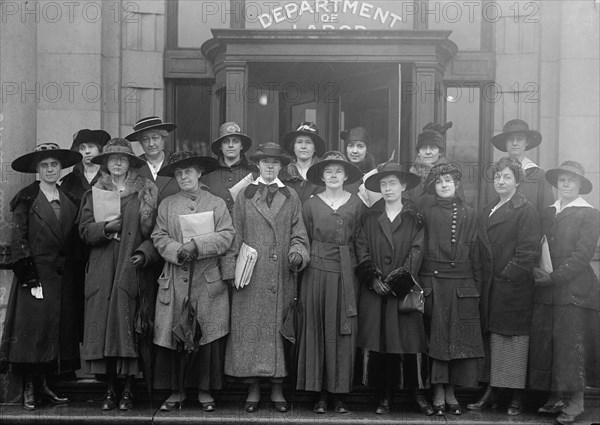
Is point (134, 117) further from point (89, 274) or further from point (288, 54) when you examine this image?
point (89, 274)

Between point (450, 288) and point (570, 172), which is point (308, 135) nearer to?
point (450, 288)

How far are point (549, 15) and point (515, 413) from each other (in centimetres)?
440

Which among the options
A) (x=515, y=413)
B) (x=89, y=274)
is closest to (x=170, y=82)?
(x=89, y=274)

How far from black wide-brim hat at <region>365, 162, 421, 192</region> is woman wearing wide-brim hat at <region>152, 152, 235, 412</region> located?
123cm

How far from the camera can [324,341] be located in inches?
237

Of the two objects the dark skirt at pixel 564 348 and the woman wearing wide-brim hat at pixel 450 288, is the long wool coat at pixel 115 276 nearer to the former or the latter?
the woman wearing wide-brim hat at pixel 450 288

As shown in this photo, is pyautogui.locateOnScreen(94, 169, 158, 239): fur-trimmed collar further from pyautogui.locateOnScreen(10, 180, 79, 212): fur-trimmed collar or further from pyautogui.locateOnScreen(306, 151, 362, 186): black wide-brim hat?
pyautogui.locateOnScreen(306, 151, 362, 186): black wide-brim hat

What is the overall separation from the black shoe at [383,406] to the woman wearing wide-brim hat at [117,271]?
1924mm

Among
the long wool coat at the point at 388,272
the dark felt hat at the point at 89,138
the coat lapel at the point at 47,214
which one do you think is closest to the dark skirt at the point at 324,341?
the long wool coat at the point at 388,272

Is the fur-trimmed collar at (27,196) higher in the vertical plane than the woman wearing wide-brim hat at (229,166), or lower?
lower

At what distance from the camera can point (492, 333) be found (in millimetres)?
6172

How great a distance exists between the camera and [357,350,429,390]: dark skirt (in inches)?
237

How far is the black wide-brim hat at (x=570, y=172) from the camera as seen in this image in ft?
20.2

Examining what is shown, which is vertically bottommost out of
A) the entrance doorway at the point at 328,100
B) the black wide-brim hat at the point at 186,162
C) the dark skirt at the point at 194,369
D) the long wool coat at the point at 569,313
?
the dark skirt at the point at 194,369
